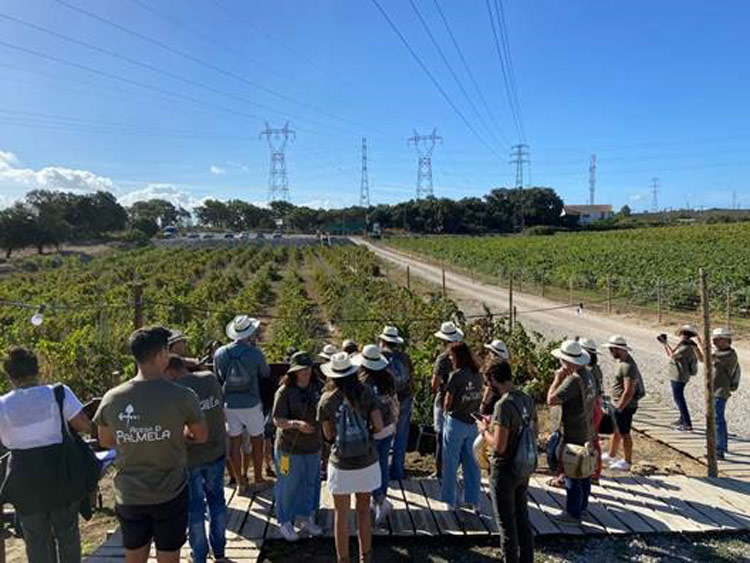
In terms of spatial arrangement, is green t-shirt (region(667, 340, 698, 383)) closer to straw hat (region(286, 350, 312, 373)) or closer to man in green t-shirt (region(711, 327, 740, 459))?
man in green t-shirt (region(711, 327, 740, 459))

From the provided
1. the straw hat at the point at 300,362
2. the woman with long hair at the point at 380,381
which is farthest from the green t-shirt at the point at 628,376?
the straw hat at the point at 300,362

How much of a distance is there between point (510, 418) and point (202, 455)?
7.18 feet

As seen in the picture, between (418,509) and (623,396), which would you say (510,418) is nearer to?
(418,509)

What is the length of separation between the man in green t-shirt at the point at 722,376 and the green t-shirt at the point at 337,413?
506 centimetres

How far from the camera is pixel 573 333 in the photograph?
18.8 metres

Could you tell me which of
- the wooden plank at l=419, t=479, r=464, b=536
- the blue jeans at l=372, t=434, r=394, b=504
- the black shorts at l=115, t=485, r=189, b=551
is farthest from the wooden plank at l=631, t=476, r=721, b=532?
the black shorts at l=115, t=485, r=189, b=551

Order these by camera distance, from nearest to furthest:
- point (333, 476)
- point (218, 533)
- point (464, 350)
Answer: point (333, 476) < point (218, 533) < point (464, 350)

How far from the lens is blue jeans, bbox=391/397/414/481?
6.11 metres

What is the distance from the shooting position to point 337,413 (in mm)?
4316

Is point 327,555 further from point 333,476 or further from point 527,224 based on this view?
point 527,224

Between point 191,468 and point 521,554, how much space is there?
2.46 metres

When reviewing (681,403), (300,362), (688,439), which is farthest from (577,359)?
(681,403)

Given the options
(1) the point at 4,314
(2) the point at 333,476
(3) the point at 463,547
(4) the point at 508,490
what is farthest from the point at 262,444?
(1) the point at 4,314

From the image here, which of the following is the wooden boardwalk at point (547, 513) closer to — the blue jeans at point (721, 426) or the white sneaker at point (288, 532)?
the white sneaker at point (288, 532)
